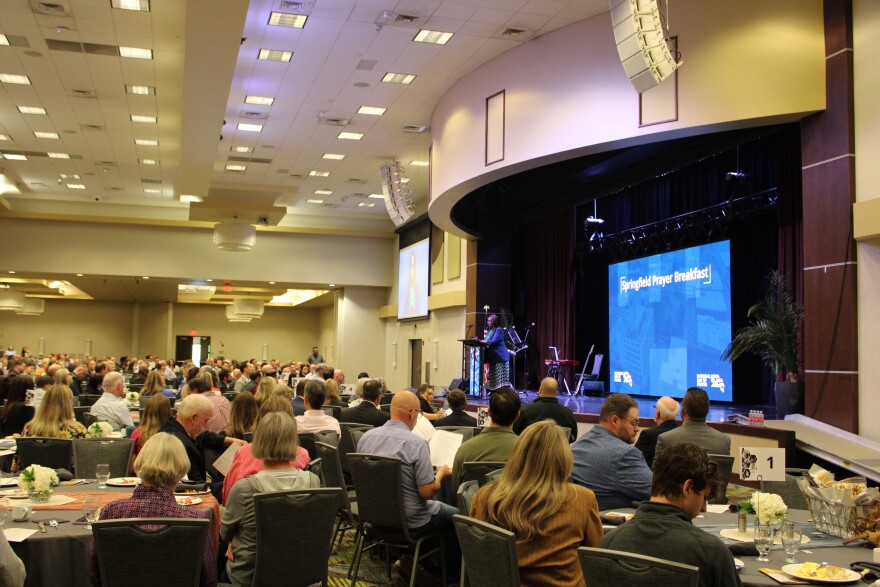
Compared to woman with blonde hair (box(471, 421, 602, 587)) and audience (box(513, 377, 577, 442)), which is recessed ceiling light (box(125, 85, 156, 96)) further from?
woman with blonde hair (box(471, 421, 602, 587))

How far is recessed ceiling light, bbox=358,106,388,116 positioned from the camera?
14.0m

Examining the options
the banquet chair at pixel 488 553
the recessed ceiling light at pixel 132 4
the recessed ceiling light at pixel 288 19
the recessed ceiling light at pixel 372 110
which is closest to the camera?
the banquet chair at pixel 488 553

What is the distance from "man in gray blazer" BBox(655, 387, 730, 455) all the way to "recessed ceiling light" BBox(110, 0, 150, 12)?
789 centimetres

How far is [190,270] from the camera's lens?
2264 centimetres

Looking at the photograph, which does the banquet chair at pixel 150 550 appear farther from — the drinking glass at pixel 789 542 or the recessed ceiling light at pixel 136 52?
the recessed ceiling light at pixel 136 52

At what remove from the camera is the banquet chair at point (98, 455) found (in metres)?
5.37

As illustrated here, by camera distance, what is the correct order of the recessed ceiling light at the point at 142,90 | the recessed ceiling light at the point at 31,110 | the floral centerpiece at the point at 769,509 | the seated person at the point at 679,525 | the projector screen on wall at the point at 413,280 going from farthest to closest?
the projector screen on wall at the point at 413,280 < the recessed ceiling light at the point at 31,110 < the recessed ceiling light at the point at 142,90 < the floral centerpiece at the point at 769,509 < the seated person at the point at 679,525

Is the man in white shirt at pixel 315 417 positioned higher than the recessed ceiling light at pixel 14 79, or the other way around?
the recessed ceiling light at pixel 14 79

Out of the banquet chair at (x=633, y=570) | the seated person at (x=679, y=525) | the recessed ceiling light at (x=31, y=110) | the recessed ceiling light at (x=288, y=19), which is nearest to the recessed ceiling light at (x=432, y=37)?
the recessed ceiling light at (x=288, y=19)

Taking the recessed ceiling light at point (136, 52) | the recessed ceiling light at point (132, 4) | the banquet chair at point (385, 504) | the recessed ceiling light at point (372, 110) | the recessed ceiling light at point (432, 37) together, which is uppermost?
the recessed ceiling light at point (432, 37)

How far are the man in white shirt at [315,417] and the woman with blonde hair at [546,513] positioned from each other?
12.3 feet

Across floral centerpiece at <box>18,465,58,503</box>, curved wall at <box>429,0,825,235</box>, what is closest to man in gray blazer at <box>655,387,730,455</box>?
floral centerpiece at <box>18,465,58,503</box>

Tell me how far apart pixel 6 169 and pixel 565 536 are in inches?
756

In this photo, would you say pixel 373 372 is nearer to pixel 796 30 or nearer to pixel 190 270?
pixel 190 270
